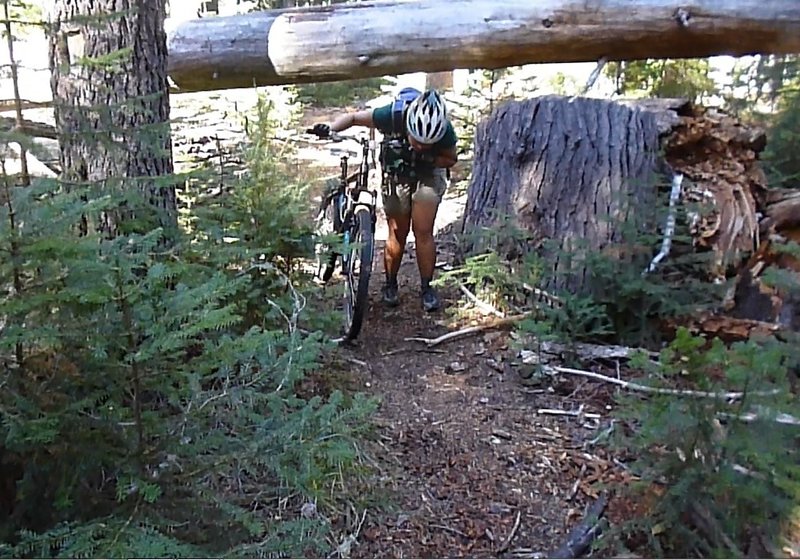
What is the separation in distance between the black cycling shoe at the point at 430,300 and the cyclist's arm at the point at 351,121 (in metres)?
1.24

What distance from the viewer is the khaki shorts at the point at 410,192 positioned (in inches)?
202

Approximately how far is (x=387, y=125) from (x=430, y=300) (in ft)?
4.17

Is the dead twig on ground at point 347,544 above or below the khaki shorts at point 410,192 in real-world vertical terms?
below

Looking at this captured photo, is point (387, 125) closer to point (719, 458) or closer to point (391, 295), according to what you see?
point (391, 295)

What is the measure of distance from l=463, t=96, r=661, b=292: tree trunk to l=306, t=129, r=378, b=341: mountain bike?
85 cm

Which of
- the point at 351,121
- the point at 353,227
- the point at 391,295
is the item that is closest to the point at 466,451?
the point at 353,227

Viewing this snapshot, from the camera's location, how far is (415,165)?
509 centimetres

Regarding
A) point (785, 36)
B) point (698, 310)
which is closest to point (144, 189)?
point (698, 310)

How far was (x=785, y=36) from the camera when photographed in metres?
6.34

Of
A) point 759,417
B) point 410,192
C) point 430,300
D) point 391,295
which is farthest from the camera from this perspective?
point 391,295

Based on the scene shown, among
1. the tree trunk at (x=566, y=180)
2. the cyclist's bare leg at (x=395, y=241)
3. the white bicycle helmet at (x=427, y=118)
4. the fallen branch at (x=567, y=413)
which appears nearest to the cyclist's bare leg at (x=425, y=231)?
the cyclist's bare leg at (x=395, y=241)

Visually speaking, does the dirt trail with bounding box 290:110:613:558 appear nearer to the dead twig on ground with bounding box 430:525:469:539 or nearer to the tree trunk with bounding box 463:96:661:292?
the dead twig on ground with bounding box 430:525:469:539

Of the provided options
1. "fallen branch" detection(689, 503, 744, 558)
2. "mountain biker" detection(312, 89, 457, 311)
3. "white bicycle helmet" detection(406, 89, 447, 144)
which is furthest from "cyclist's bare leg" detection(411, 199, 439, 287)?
"fallen branch" detection(689, 503, 744, 558)

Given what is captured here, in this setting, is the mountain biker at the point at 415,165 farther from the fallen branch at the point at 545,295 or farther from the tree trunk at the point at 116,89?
the tree trunk at the point at 116,89
